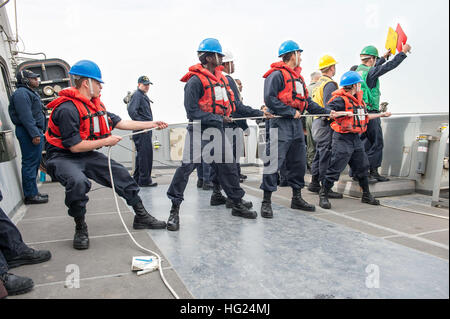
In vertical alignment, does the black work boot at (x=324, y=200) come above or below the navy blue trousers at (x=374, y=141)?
below

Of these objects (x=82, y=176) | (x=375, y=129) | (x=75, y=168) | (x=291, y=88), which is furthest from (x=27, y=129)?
(x=375, y=129)

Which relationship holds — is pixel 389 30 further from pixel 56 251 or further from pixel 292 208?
pixel 56 251

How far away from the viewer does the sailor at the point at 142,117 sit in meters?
5.98

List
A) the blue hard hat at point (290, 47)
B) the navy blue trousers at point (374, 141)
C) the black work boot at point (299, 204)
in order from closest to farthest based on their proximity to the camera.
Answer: the blue hard hat at point (290, 47)
the black work boot at point (299, 204)
the navy blue trousers at point (374, 141)

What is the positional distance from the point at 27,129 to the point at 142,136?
1.90 m

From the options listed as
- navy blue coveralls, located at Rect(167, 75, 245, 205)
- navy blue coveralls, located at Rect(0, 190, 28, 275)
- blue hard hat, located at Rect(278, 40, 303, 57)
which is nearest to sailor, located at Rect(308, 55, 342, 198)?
blue hard hat, located at Rect(278, 40, 303, 57)

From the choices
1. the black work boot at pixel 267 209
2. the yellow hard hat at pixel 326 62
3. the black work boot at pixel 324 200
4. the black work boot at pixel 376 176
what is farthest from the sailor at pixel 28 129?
the black work boot at pixel 376 176

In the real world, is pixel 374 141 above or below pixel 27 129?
below

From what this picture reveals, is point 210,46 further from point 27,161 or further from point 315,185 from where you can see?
point 27,161

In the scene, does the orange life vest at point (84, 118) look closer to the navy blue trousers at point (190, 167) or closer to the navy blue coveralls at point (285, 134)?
the navy blue trousers at point (190, 167)

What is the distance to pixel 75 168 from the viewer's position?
2992 millimetres

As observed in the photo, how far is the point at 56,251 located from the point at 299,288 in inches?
82.4
